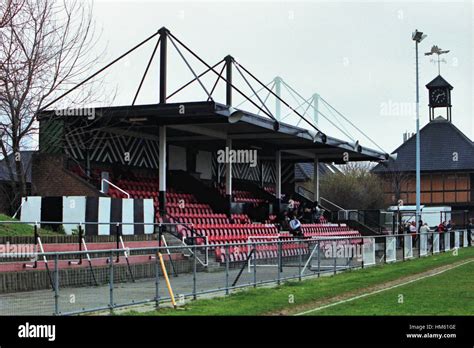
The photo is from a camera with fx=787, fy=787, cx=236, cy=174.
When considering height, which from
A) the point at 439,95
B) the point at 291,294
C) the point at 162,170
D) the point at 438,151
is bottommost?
the point at 291,294

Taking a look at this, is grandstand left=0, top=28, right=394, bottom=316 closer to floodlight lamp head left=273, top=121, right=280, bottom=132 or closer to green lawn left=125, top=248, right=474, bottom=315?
floodlight lamp head left=273, top=121, right=280, bottom=132

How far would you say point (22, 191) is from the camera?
2961cm

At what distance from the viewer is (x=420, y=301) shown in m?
17.0

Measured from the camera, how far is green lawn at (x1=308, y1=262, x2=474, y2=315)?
49.9 feet

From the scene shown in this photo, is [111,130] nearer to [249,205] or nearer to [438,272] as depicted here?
[249,205]

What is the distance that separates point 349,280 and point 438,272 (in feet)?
14.9

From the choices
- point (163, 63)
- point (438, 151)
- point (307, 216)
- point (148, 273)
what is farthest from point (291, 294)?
point (438, 151)

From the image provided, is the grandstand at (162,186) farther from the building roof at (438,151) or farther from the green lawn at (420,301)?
the building roof at (438,151)

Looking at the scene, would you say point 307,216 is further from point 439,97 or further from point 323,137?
point 439,97

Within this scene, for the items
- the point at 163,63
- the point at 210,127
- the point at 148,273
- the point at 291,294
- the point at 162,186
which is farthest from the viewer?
the point at 210,127

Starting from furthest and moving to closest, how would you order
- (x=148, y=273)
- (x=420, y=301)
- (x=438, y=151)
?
(x=438, y=151) → (x=148, y=273) → (x=420, y=301)

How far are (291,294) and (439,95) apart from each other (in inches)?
2722

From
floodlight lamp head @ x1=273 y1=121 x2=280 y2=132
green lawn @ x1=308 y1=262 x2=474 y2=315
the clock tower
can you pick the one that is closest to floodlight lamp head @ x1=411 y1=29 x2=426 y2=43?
floodlight lamp head @ x1=273 y1=121 x2=280 y2=132
